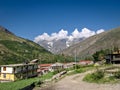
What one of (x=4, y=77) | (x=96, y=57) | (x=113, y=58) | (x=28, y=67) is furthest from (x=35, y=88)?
(x=96, y=57)

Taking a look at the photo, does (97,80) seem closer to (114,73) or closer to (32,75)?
(114,73)

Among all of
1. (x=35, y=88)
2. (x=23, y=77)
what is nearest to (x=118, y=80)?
(x=35, y=88)

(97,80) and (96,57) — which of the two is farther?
(96,57)

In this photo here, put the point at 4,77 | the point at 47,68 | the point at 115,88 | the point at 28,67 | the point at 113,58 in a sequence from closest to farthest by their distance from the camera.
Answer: the point at 115,88 → the point at 4,77 → the point at 28,67 → the point at 113,58 → the point at 47,68

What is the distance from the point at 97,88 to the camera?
2189 inches

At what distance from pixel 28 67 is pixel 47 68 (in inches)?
1387

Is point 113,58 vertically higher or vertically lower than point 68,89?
higher

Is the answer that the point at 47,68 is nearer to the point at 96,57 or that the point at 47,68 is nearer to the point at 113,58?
the point at 96,57

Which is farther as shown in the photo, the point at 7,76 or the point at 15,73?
the point at 7,76

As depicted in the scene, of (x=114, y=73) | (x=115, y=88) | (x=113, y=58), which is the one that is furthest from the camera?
(x=113, y=58)

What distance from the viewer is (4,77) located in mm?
107000

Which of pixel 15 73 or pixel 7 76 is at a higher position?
pixel 15 73

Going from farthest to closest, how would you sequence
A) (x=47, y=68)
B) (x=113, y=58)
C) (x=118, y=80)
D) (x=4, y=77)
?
(x=47, y=68) < (x=113, y=58) < (x=4, y=77) < (x=118, y=80)

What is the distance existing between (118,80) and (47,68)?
92113mm
